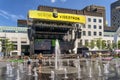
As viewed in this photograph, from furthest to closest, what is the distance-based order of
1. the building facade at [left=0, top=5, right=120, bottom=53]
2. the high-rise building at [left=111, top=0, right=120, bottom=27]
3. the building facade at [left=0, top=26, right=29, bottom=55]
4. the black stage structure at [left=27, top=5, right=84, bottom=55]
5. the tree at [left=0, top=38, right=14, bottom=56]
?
the high-rise building at [left=111, top=0, right=120, bottom=27] → the building facade at [left=0, top=26, right=29, bottom=55] → the tree at [left=0, top=38, right=14, bottom=56] → the building facade at [left=0, top=5, right=120, bottom=53] → the black stage structure at [left=27, top=5, right=84, bottom=55]

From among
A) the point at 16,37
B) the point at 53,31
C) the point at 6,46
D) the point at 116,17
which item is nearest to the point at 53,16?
the point at 53,31

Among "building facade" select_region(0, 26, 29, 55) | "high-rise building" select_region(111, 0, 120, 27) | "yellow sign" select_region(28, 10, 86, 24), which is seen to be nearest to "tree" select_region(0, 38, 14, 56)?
"building facade" select_region(0, 26, 29, 55)

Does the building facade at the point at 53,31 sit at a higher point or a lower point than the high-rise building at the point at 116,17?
lower

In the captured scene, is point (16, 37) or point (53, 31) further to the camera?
point (16, 37)

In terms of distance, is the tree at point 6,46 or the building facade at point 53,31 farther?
the tree at point 6,46

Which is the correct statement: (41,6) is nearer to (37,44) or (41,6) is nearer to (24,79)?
(37,44)

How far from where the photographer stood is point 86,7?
142m

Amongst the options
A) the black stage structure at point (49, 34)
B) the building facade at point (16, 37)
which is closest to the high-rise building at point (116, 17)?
the black stage structure at point (49, 34)

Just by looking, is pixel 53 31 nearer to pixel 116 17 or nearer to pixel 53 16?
pixel 53 16

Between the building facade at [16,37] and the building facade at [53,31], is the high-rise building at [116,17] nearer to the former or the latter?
the building facade at [53,31]

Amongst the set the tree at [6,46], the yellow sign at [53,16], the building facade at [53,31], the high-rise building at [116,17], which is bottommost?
the tree at [6,46]

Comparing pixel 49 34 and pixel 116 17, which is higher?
pixel 116 17

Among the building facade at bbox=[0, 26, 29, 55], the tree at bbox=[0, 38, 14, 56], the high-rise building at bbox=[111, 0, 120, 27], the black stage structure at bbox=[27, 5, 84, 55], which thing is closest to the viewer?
the black stage structure at bbox=[27, 5, 84, 55]

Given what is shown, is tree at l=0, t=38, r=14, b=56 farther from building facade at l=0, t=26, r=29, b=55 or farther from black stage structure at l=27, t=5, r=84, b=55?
black stage structure at l=27, t=5, r=84, b=55
